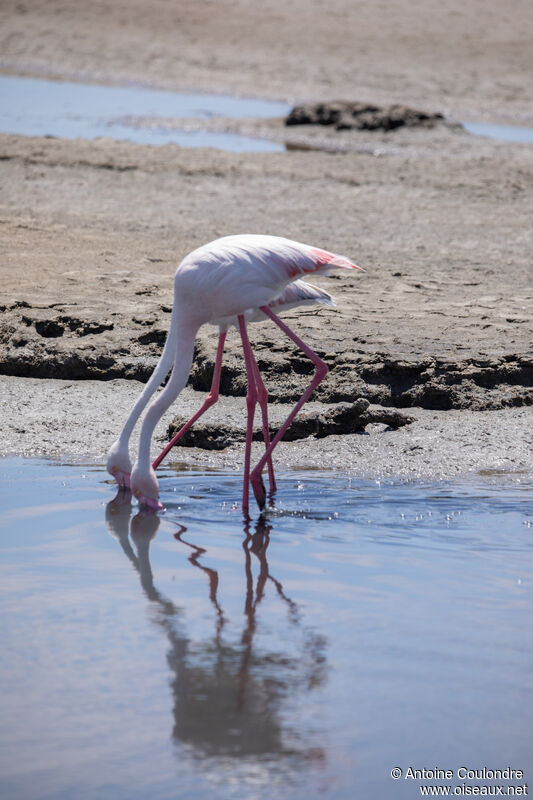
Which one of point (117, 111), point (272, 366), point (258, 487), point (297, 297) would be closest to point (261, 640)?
point (258, 487)

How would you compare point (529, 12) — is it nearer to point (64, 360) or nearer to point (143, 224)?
point (143, 224)

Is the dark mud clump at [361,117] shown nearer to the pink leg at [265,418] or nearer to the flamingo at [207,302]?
the pink leg at [265,418]

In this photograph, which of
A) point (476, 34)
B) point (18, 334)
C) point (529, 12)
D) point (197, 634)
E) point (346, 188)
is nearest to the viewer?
point (197, 634)

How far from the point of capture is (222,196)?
427 inches

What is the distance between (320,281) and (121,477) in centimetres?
337

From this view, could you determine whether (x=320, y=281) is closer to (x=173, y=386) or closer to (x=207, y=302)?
(x=207, y=302)

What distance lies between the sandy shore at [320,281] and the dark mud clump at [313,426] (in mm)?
68

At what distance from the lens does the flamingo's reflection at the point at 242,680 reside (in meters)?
2.98

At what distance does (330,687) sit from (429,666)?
0.34 metres

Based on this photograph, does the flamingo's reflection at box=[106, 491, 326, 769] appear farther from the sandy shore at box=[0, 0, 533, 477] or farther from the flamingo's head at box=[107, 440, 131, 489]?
the sandy shore at box=[0, 0, 533, 477]

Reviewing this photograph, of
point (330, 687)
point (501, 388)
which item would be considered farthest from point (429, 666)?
point (501, 388)

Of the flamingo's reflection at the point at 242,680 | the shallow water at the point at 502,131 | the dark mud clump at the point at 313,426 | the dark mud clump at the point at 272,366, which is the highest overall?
the shallow water at the point at 502,131

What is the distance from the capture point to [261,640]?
12.1 ft

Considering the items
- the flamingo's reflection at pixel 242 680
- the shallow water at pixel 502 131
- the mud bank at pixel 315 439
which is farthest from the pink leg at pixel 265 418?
the shallow water at pixel 502 131
